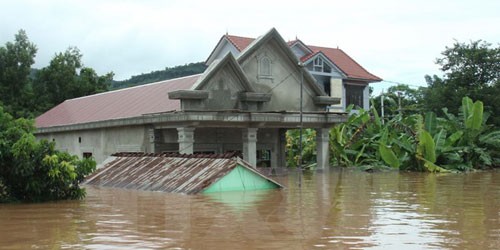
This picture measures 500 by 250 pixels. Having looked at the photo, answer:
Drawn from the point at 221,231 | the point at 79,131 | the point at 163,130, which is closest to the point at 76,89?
the point at 79,131

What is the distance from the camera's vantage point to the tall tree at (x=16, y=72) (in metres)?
43.8

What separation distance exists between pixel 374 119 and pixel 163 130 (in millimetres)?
14038

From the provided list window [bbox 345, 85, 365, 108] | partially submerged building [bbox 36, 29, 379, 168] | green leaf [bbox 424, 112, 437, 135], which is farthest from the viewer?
window [bbox 345, 85, 365, 108]

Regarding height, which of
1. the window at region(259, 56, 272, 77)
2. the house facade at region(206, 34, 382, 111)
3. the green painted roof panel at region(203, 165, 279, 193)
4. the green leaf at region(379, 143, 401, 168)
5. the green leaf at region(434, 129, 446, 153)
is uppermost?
the house facade at region(206, 34, 382, 111)

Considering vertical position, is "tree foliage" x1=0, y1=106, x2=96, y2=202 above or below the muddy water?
above

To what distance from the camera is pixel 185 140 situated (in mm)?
24266

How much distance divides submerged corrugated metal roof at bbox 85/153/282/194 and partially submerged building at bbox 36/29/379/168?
2.86 m

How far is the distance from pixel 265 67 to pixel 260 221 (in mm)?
17523

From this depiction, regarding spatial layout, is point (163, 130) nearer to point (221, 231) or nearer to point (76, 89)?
point (221, 231)

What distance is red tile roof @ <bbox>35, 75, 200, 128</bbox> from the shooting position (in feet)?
92.3

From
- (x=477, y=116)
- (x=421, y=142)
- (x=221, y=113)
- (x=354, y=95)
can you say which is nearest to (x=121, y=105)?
(x=221, y=113)

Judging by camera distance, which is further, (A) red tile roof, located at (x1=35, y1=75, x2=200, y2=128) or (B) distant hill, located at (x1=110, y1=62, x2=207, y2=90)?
(B) distant hill, located at (x1=110, y1=62, x2=207, y2=90)

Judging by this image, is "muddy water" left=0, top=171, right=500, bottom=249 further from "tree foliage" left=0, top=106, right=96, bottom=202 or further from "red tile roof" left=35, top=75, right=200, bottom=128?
"red tile roof" left=35, top=75, right=200, bottom=128

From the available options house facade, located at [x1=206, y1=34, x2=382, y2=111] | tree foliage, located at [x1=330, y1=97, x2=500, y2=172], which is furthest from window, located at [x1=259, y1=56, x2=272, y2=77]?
house facade, located at [x1=206, y1=34, x2=382, y2=111]
